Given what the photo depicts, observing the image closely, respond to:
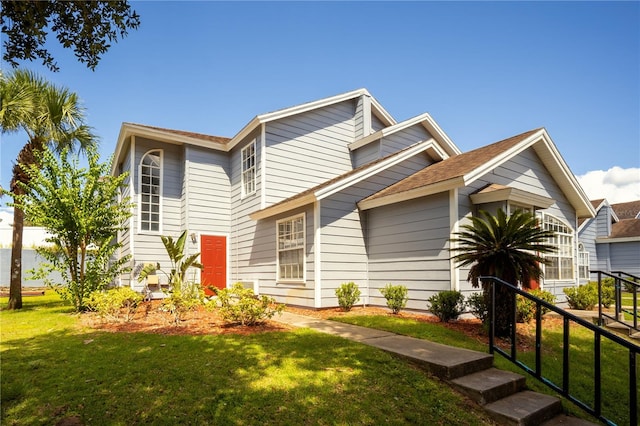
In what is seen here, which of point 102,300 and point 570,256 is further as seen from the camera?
point 570,256

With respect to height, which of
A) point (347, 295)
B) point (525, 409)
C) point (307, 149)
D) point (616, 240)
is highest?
point (307, 149)

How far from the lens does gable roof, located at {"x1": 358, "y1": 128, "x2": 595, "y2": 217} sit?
954 cm

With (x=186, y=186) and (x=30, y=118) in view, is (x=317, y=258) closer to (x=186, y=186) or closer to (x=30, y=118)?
(x=186, y=186)

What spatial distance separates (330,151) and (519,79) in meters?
6.78

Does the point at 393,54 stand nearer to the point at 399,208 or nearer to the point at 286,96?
the point at 399,208

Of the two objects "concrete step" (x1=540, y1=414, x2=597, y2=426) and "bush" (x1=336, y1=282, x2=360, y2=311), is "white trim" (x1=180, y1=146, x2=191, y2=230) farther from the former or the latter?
"concrete step" (x1=540, y1=414, x2=597, y2=426)

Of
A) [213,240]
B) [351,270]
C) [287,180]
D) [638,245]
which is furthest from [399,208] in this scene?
[638,245]

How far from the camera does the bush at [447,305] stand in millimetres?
8781

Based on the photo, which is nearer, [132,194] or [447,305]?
[447,305]

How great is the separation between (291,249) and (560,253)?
28.6 feet

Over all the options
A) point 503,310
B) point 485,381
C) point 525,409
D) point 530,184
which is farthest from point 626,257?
point 525,409

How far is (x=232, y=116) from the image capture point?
1750 centimetres

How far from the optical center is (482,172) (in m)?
9.56

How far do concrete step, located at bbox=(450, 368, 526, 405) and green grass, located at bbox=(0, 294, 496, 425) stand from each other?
0.16 metres
